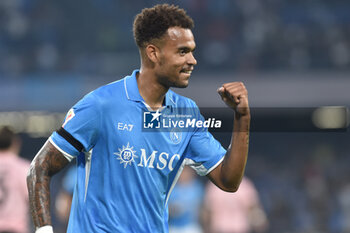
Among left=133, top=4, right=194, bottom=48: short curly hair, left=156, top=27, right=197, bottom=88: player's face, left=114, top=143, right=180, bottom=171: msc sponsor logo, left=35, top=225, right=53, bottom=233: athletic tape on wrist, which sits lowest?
left=35, top=225, right=53, bottom=233: athletic tape on wrist

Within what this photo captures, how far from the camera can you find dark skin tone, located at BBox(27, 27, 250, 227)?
3.43m

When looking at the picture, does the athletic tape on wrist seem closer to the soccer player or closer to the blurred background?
the soccer player

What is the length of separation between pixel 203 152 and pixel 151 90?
45 centimetres

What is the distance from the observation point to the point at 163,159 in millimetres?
3637

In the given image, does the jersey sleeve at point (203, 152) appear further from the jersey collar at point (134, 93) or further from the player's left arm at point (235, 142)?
the jersey collar at point (134, 93)

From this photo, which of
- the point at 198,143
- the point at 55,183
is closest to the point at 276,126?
the point at 55,183

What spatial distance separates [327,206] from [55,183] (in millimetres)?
6688

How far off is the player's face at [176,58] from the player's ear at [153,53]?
2 cm

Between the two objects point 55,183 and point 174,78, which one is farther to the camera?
point 55,183

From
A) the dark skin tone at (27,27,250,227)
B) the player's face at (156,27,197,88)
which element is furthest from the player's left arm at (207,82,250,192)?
the player's face at (156,27,197,88)

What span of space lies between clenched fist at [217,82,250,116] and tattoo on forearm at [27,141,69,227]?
0.88 meters

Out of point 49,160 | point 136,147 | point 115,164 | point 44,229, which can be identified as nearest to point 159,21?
point 136,147

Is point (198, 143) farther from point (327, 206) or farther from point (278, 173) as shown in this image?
point (278, 173)

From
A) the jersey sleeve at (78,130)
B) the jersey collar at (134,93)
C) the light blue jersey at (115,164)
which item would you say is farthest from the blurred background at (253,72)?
the jersey sleeve at (78,130)
